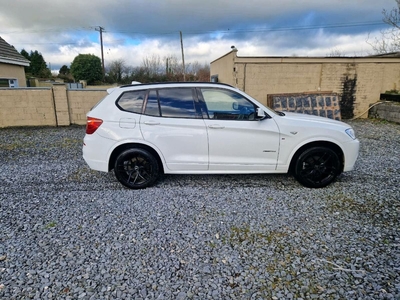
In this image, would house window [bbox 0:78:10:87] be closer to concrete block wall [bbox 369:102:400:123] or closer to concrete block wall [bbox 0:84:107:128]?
concrete block wall [bbox 0:84:107:128]

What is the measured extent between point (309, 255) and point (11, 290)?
270 centimetres

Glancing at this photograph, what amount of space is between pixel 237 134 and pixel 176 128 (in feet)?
3.12

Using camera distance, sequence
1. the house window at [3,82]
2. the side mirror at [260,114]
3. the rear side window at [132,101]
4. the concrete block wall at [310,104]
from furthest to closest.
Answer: the house window at [3,82] < the concrete block wall at [310,104] < the rear side window at [132,101] < the side mirror at [260,114]

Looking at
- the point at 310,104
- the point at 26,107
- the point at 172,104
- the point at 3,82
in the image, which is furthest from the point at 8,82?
the point at 310,104

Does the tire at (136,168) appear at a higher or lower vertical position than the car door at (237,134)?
lower

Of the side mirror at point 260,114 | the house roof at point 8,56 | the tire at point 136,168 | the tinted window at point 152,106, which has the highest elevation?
the house roof at point 8,56

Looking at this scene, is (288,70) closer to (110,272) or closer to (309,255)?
(309,255)

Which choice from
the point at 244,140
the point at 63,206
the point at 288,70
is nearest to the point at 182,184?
the point at 244,140

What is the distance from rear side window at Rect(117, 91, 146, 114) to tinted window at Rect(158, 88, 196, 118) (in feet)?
1.01

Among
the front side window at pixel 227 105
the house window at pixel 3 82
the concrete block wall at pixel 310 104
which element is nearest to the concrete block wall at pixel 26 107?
the house window at pixel 3 82

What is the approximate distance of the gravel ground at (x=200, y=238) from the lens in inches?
82.4

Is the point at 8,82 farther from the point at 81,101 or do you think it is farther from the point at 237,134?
the point at 237,134

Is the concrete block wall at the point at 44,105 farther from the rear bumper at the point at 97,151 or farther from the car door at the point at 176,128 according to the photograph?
the car door at the point at 176,128

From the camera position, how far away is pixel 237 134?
150 inches
